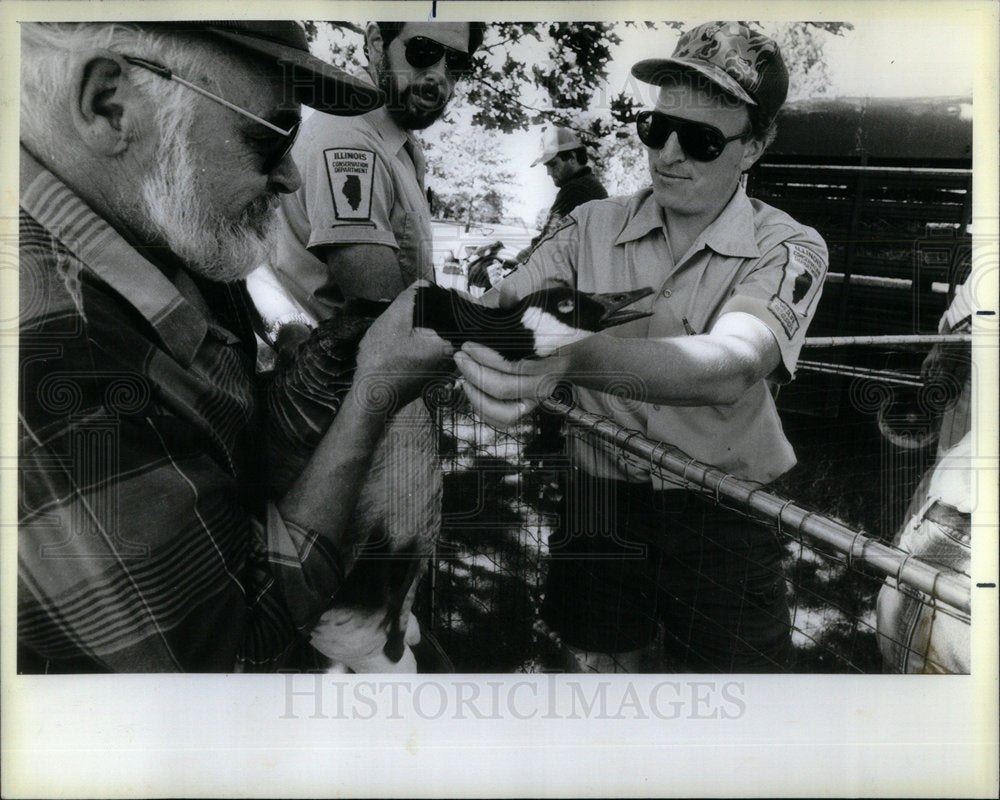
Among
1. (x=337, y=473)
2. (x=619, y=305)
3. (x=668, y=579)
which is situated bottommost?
(x=668, y=579)

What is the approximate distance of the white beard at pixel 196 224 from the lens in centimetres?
352

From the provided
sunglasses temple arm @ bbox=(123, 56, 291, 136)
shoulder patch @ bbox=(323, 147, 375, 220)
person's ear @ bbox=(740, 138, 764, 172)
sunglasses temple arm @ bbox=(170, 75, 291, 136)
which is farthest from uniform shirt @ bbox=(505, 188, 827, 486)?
sunglasses temple arm @ bbox=(123, 56, 291, 136)

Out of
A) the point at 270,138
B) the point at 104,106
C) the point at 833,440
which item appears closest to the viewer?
the point at 104,106

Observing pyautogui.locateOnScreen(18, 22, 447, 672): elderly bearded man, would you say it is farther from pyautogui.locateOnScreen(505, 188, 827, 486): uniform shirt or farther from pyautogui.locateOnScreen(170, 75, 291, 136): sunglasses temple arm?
pyautogui.locateOnScreen(505, 188, 827, 486): uniform shirt

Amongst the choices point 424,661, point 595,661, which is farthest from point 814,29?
point 424,661

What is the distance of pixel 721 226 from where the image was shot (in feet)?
12.0

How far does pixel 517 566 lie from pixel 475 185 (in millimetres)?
1440

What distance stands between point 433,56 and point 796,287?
1.61 m

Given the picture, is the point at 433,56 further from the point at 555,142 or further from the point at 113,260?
the point at 113,260

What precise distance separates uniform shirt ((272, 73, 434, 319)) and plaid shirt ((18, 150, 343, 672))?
274 mm

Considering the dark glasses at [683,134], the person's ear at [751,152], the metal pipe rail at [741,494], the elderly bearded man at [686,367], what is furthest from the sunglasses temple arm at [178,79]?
the person's ear at [751,152]

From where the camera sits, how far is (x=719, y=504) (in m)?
3.62

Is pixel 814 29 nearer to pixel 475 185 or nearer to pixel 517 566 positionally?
pixel 475 185

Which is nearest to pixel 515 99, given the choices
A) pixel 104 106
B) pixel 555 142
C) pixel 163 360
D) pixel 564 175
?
pixel 555 142
